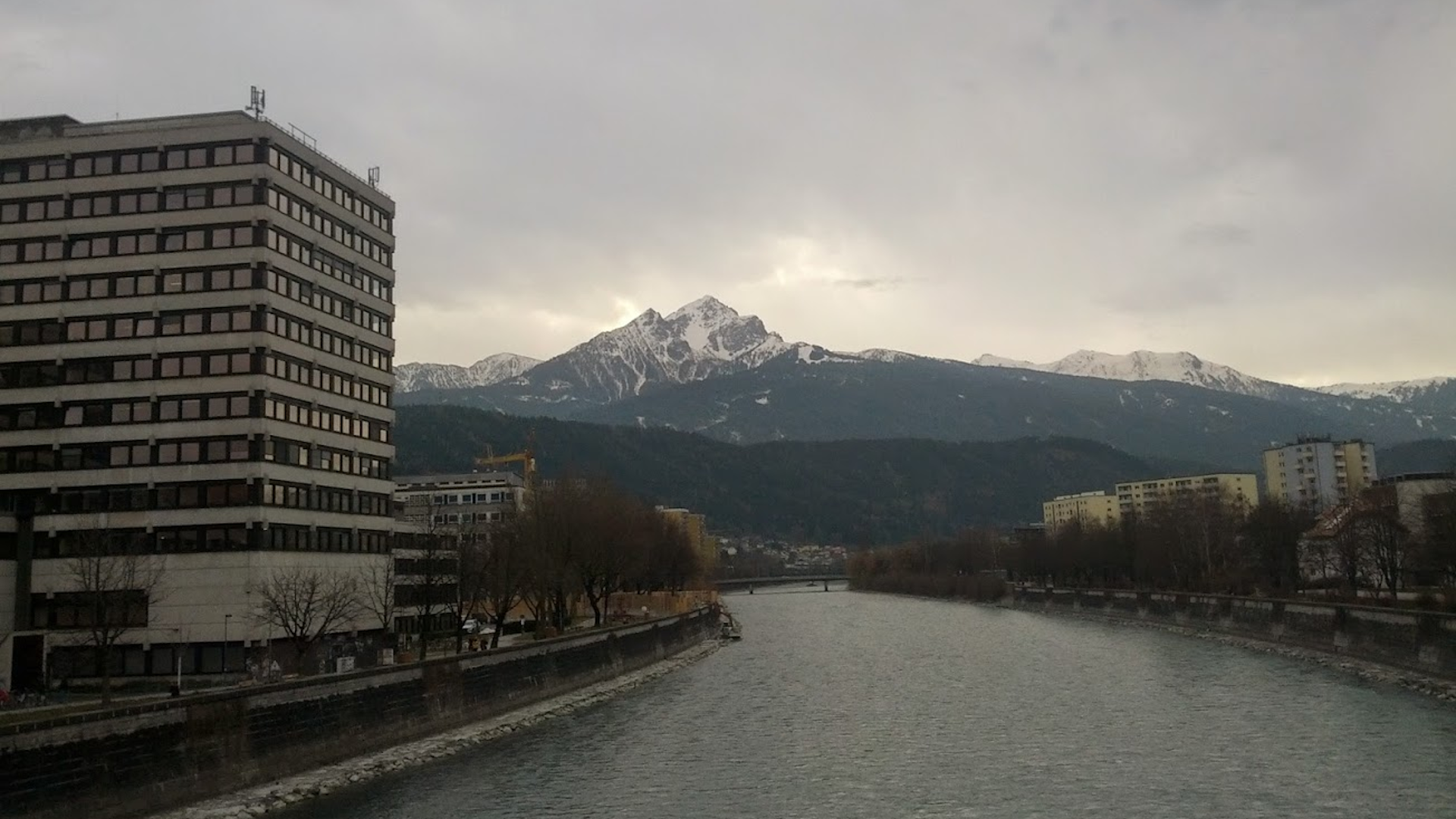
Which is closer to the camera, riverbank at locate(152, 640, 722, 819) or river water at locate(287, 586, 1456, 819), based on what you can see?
riverbank at locate(152, 640, 722, 819)

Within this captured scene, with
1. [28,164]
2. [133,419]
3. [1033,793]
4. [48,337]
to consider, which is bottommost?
[1033,793]

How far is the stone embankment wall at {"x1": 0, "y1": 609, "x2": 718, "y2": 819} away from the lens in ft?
123

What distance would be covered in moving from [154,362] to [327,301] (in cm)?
1469

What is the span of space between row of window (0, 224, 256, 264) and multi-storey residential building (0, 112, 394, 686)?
114 mm

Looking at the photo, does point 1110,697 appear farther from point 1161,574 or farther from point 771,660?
point 1161,574

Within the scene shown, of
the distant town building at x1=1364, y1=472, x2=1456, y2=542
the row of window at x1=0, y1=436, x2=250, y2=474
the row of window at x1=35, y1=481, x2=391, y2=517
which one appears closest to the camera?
the row of window at x1=35, y1=481, x2=391, y2=517

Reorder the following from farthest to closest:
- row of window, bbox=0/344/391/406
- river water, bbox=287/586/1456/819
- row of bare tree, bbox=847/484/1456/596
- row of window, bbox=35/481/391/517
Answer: row of bare tree, bbox=847/484/1456/596, row of window, bbox=0/344/391/406, row of window, bbox=35/481/391/517, river water, bbox=287/586/1456/819

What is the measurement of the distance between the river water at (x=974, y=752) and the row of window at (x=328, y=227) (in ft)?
149

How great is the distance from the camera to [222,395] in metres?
86.9

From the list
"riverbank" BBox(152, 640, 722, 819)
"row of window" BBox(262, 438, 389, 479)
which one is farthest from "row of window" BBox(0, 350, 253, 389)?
"riverbank" BBox(152, 640, 722, 819)

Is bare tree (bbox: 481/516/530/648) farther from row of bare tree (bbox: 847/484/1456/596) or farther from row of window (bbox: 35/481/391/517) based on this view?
row of bare tree (bbox: 847/484/1456/596)

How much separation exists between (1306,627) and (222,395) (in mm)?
89611

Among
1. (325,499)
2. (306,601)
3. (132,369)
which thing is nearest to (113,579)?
(306,601)

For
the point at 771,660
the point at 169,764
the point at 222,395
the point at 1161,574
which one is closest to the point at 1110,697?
the point at 771,660
